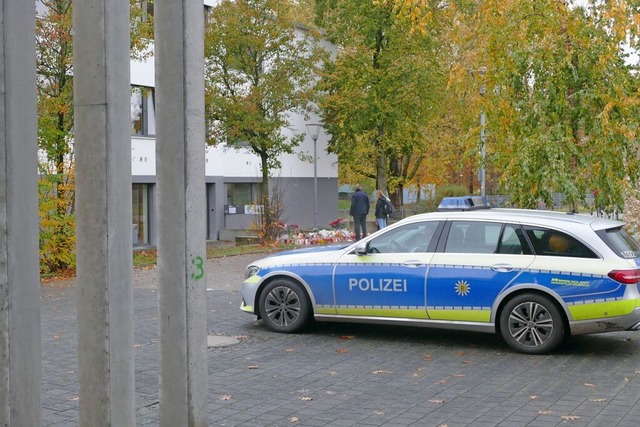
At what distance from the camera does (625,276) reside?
416 inches

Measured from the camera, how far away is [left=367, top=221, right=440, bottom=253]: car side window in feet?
38.4

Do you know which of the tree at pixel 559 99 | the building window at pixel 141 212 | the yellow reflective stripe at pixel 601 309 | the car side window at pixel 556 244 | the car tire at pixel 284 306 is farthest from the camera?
the building window at pixel 141 212

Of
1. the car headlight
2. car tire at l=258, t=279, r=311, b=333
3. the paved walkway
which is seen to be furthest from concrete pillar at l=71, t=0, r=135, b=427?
the car headlight

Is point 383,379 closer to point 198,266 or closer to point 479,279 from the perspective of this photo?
point 479,279

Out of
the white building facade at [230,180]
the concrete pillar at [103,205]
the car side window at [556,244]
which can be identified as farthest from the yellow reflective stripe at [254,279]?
the white building facade at [230,180]

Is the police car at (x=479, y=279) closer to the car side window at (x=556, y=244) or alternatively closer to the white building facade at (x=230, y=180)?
the car side window at (x=556, y=244)

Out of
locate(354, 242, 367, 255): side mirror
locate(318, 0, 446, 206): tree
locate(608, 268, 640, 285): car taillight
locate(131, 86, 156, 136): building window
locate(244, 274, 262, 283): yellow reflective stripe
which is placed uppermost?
locate(318, 0, 446, 206): tree

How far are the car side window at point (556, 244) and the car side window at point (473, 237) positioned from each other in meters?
0.40

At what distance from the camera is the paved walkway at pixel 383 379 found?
26.5 feet

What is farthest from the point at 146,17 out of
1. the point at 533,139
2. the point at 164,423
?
the point at 164,423

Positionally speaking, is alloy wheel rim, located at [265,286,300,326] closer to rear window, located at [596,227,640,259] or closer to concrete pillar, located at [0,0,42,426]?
rear window, located at [596,227,640,259]

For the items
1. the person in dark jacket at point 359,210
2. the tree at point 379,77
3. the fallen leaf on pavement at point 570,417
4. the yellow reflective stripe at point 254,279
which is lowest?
the fallen leaf on pavement at point 570,417

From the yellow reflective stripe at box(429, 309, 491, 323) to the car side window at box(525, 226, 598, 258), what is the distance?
927 millimetres

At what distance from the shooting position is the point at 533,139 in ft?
54.4
